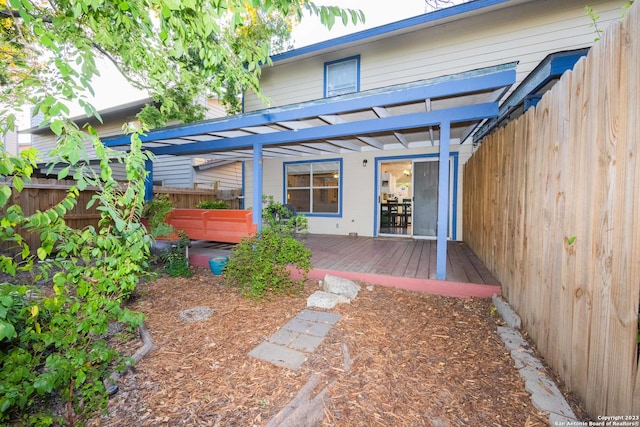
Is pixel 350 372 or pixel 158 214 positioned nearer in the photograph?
pixel 350 372

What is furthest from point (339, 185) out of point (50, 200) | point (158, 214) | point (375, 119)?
point (50, 200)

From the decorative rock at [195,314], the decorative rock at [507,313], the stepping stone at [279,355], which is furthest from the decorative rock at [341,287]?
the decorative rock at [507,313]

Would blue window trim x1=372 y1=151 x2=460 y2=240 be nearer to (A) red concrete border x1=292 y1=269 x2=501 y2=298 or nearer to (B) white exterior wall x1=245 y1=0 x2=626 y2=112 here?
(B) white exterior wall x1=245 y1=0 x2=626 y2=112

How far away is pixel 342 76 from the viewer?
732 cm

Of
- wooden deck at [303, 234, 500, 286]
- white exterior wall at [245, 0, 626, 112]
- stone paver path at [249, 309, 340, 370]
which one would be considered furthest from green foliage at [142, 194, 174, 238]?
white exterior wall at [245, 0, 626, 112]

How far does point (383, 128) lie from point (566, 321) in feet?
9.97

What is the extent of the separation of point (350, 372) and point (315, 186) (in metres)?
6.46

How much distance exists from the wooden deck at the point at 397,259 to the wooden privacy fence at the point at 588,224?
4.03ft

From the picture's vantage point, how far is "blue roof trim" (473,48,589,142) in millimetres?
2953

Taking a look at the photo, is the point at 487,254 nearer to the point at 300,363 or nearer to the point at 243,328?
the point at 300,363

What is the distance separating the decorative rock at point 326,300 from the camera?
3305 mm

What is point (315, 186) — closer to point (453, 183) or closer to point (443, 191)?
point (453, 183)

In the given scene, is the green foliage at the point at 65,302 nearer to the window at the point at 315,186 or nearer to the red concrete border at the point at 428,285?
the red concrete border at the point at 428,285

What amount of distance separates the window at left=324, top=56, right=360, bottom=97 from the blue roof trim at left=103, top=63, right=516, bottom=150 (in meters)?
3.44
